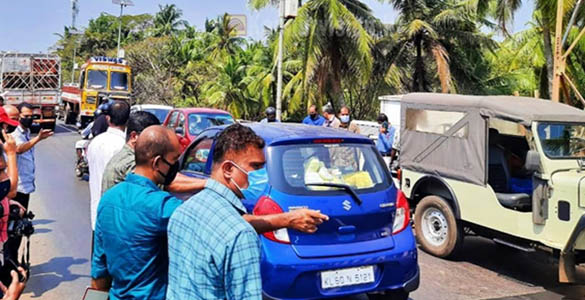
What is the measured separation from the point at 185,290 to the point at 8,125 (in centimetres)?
370

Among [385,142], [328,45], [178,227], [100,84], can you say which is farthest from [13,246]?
[100,84]

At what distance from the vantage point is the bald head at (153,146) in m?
2.50

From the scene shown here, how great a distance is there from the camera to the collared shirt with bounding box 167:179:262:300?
180 centimetres

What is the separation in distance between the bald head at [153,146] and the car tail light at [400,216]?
97.5 inches

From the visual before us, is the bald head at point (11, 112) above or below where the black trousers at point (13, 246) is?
above

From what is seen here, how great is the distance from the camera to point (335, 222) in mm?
4117

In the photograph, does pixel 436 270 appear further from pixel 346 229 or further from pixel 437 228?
pixel 346 229

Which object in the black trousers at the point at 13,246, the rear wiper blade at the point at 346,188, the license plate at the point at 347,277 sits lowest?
the license plate at the point at 347,277

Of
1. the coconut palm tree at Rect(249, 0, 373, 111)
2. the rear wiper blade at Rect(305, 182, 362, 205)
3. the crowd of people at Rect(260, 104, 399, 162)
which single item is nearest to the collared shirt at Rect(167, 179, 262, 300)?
the rear wiper blade at Rect(305, 182, 362, 205)

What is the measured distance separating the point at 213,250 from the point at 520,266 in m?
6.09

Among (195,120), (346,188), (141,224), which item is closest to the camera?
(141,224)

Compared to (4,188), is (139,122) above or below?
above

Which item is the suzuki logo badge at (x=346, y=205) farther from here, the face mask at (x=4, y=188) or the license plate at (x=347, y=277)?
the face mask at (x=4, y=188)

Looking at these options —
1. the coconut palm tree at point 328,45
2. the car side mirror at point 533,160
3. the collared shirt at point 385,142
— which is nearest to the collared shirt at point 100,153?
the car side mirror at point 533,160
